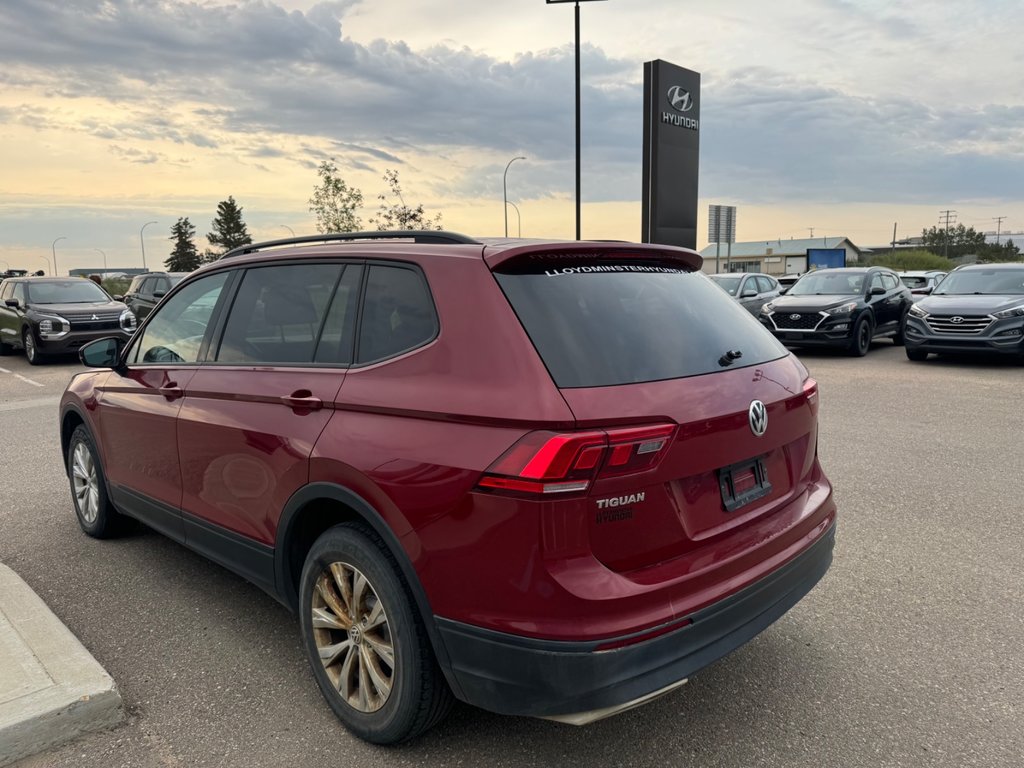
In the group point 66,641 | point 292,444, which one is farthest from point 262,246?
point 66,641

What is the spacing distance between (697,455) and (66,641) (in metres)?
2.74

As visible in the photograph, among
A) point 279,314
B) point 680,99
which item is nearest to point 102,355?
point 279,314

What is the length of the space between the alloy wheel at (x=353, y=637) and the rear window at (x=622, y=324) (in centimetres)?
102

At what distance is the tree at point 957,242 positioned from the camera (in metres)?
104

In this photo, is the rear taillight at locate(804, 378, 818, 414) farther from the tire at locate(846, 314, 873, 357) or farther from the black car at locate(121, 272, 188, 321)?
the black car at locate(121, 272, 188, 321)

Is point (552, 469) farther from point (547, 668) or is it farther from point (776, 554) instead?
point (776, 554)

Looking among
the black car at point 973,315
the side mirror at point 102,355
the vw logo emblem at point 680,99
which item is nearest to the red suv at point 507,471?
the side mirror at point 102,355

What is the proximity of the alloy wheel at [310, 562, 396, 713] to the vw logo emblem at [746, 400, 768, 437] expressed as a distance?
137cm

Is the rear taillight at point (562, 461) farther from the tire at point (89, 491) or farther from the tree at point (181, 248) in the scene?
the tree at point (181, 248)

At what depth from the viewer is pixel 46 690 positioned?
282 centimetres

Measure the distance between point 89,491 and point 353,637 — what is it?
9.53 ft

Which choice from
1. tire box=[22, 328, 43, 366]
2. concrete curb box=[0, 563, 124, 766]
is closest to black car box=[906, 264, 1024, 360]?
concrete curb box=[0, 563, 124, 766]

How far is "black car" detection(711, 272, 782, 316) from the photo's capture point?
17.9m

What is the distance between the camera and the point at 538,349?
7.50ft
